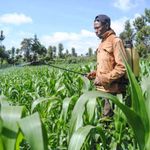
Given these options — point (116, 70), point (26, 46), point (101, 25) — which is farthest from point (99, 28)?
point (26, 46)

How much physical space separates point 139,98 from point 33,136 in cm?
35

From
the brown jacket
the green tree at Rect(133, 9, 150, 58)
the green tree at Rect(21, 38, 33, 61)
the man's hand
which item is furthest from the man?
the green tree at Rect(21, 38, 33, 61)

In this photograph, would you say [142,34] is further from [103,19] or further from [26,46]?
[103,19]

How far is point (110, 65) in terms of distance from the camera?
358cm

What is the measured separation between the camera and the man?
138 inches

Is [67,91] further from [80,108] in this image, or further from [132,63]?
[80,108]

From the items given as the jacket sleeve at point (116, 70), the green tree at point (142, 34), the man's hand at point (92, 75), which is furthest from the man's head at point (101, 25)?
the green tree at point (142, 34)

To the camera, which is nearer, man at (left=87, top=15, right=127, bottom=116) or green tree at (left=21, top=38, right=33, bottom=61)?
man at (left=87, top=15, right=127, bottom=116)

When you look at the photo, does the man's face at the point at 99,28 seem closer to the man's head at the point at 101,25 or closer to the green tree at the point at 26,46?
the man's head at the point at 101,25

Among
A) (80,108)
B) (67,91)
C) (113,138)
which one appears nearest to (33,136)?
(80,108)

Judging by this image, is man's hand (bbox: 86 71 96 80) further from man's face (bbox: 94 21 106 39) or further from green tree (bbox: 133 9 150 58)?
green tree (bbox: 133 9 150 58)

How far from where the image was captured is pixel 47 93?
5078 millimetres

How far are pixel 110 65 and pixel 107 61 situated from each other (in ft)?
0.14

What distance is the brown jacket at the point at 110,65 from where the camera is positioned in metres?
3.48
